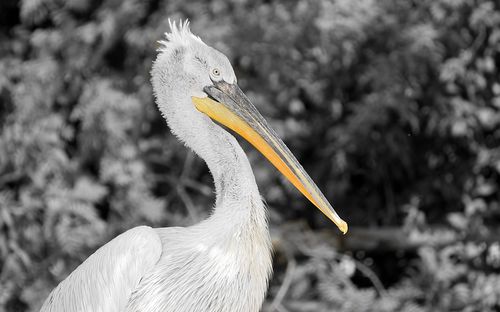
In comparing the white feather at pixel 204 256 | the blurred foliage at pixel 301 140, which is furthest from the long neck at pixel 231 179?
the blurred foliage at pixel 301 140

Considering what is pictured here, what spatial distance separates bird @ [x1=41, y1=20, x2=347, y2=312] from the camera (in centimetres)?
285

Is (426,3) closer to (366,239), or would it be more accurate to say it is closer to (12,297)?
(366,239)

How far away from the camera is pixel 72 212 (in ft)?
17.2

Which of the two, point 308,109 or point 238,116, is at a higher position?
point 238,116

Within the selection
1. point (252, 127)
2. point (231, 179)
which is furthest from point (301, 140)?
point (231, 179)

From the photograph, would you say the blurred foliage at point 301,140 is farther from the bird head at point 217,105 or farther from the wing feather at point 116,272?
the bird head at point 217,105

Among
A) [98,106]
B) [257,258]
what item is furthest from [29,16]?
[257,258]

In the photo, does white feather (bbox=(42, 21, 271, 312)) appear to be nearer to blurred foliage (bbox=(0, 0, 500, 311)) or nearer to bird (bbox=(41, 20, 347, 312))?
bird (bbox=(41, 20, 347, 312))

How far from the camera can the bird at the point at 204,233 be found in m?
2.85

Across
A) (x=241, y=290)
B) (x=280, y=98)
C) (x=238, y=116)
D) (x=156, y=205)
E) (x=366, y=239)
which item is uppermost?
(x=238, y=116)

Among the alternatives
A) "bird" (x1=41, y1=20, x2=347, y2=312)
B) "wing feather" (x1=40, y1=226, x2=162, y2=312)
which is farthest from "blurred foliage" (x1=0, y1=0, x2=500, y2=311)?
"bird" (x1=41, y1=20, x2=347, y2=312)

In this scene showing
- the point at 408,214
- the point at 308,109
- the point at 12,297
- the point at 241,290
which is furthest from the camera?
the point at 308,109

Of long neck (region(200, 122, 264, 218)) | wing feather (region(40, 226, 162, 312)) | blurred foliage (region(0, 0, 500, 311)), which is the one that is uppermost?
long neck (region(200, 122, 264, 218))

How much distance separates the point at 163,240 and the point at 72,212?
240 cm
